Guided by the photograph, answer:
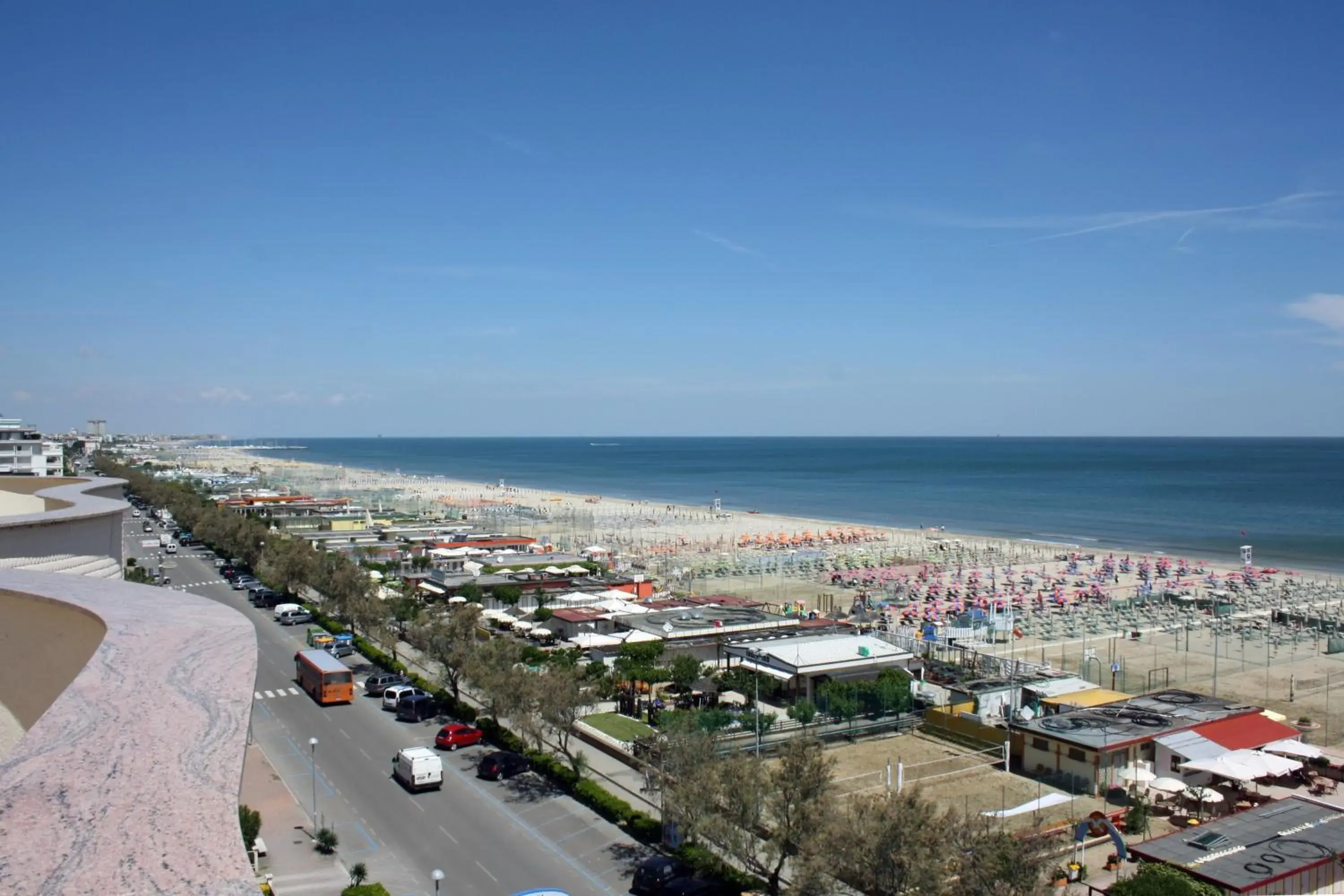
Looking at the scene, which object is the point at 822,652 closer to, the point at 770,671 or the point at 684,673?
the point at 770,671

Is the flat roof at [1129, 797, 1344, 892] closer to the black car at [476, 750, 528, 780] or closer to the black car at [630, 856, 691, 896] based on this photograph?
the black car at [630, 856, 691, 896]

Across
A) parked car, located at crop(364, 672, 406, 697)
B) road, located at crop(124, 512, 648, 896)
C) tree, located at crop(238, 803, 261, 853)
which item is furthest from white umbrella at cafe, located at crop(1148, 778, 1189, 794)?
parked car, located at crop(364, 672, 406, 697)

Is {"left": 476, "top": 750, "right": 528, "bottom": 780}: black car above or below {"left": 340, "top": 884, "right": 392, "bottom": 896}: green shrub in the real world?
below

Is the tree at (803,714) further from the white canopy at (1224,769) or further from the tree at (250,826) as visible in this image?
the tree at (250,826)

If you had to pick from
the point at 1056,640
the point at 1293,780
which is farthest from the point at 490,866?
the point at 1056,640

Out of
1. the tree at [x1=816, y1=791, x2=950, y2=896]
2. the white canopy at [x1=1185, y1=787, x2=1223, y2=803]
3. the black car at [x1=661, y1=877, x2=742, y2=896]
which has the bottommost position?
the black car at [x1=661, y1=877, x2=742, y2=896]

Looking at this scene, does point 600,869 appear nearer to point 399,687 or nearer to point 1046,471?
point 399,687

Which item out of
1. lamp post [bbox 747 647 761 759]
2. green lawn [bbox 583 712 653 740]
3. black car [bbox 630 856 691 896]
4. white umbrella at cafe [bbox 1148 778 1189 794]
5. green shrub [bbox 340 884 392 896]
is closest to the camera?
green shrub [bbox 340 884 392 896]
